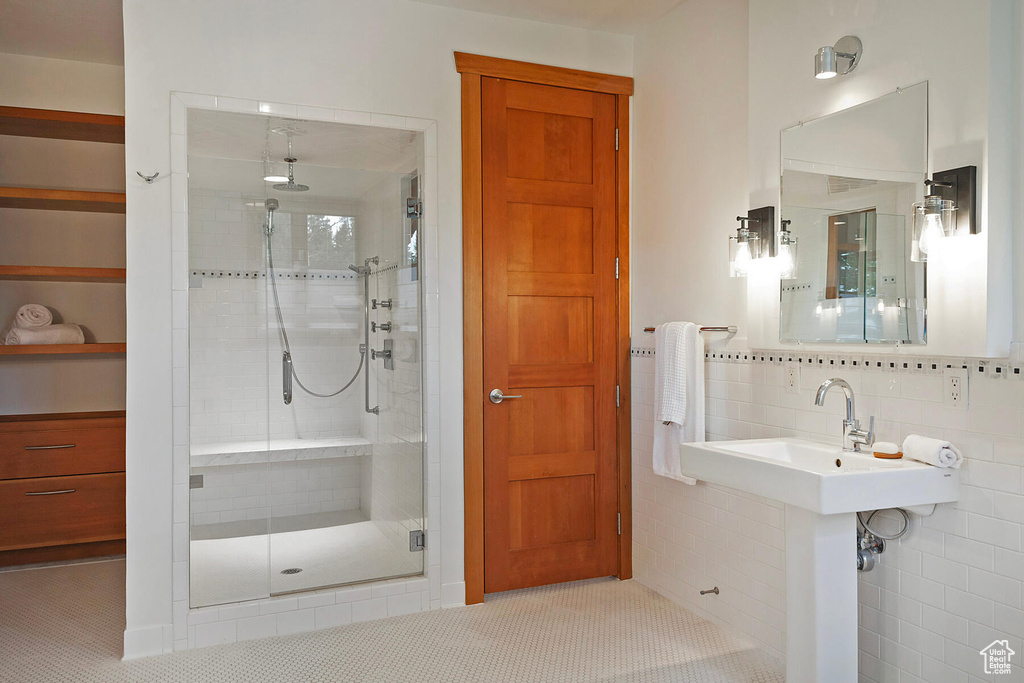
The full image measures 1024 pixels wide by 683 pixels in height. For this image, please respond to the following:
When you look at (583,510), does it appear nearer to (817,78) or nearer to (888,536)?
(888,536)

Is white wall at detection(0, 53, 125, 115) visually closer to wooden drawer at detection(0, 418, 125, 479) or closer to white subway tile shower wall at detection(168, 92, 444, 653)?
white subway tile shower wall at detection(168, 92, 444, 653)

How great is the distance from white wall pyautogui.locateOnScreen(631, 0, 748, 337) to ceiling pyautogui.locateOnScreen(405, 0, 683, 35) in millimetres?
81

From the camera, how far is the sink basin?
6.36ft

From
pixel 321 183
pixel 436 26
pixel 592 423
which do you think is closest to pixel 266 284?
pixel 321 183

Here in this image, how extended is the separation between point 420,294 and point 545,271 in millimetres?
622

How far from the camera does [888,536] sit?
2.28 m

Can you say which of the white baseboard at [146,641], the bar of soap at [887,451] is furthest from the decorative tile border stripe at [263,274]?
the bar of soap at [887,451]

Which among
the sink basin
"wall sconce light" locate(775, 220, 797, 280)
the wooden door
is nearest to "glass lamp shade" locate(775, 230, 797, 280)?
"wall sconce light" locate(775, 220, 797, 280)

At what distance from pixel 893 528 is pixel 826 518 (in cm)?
34

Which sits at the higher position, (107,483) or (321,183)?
A: (321,183)

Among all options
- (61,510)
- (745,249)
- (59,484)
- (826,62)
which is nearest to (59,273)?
(59,484)

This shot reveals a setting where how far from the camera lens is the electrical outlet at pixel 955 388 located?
2031mm

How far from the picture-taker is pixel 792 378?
2.65 metres

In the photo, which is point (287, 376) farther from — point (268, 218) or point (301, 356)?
point (268, 218)
